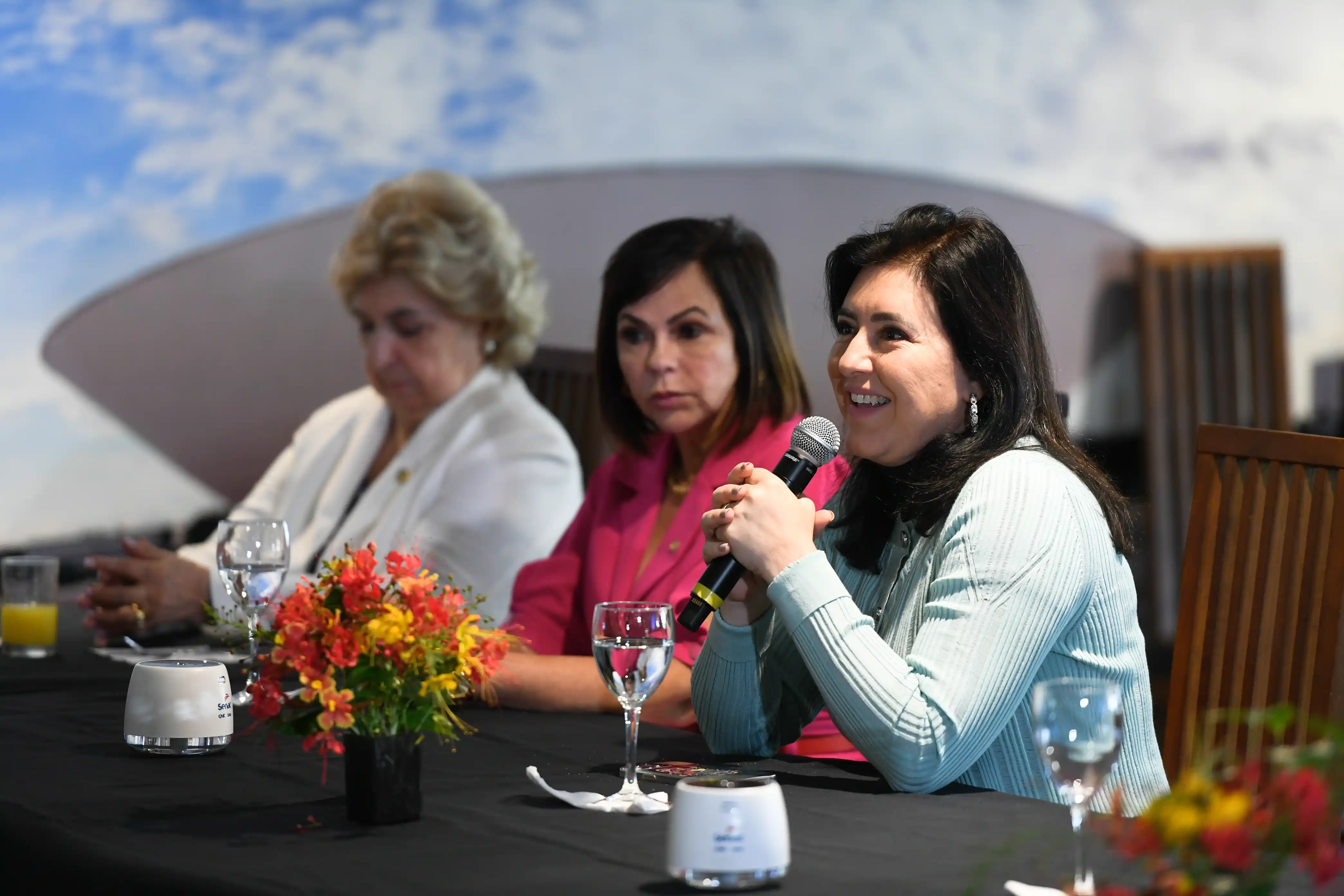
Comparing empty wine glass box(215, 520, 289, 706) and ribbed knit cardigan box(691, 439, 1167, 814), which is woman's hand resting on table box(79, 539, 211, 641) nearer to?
empty wine glass box(215, 520, 289, 706)

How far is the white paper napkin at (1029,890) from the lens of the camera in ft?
3.10

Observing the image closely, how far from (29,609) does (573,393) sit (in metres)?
1.27

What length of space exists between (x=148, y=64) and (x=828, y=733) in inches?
104

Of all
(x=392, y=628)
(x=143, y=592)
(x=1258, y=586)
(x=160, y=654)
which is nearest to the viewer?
(x=392, y=628)

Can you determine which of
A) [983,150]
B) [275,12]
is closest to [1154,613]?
[983,150]

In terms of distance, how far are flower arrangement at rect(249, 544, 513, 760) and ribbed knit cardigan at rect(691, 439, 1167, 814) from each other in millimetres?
372

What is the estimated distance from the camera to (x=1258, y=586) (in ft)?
5.62

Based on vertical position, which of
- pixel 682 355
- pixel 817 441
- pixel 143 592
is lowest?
pixel 143 592

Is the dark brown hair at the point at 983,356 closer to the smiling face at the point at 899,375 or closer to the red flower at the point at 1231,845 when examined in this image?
the smiling face at the point at 899,375

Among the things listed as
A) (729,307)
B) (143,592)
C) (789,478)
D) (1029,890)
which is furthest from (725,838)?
(143,592)

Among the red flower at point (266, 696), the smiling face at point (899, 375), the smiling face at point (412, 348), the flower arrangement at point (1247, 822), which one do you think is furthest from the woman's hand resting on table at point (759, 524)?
the smiling face at point (412, 348)

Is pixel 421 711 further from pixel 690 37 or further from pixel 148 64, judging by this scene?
pixel 690 37

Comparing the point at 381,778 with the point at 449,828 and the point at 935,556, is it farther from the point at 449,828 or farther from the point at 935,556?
the point at 935,556

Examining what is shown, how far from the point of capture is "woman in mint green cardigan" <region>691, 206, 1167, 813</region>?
53.0 inches
